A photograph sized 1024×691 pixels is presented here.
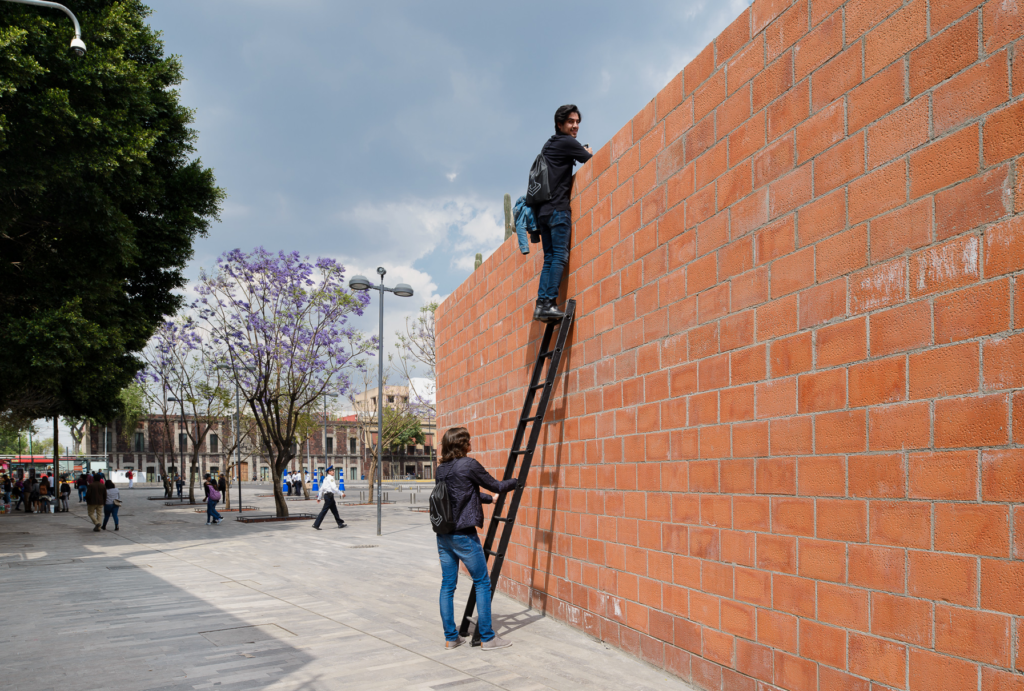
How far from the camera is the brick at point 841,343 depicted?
3408 millimetres

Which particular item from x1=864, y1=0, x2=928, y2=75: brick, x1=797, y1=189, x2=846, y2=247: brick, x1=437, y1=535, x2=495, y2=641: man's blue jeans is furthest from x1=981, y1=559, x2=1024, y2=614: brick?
x1=437, y1=535, x2=495, y2=641: man's blue jeans

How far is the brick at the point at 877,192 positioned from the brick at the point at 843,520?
1.38 metres

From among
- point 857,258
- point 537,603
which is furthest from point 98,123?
point 857,258

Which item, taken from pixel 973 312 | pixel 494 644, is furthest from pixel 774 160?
pixel 494 644

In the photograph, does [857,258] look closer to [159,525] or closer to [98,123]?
[98,123]

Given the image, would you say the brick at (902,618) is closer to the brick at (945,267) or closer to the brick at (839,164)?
the brick at (945,267)

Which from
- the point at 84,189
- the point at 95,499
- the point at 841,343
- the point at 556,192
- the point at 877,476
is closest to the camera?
the point at 877,476

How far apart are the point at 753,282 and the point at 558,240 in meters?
2.82

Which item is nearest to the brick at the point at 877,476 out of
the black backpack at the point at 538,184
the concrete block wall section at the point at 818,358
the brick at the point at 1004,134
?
the concrete block wall section at the point at 818,358

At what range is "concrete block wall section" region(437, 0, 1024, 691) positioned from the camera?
2805mm

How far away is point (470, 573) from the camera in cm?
574

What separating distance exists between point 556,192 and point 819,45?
325 centimetres

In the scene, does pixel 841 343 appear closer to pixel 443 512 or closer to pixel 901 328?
pixel 901 328

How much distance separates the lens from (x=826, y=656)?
3.56m
